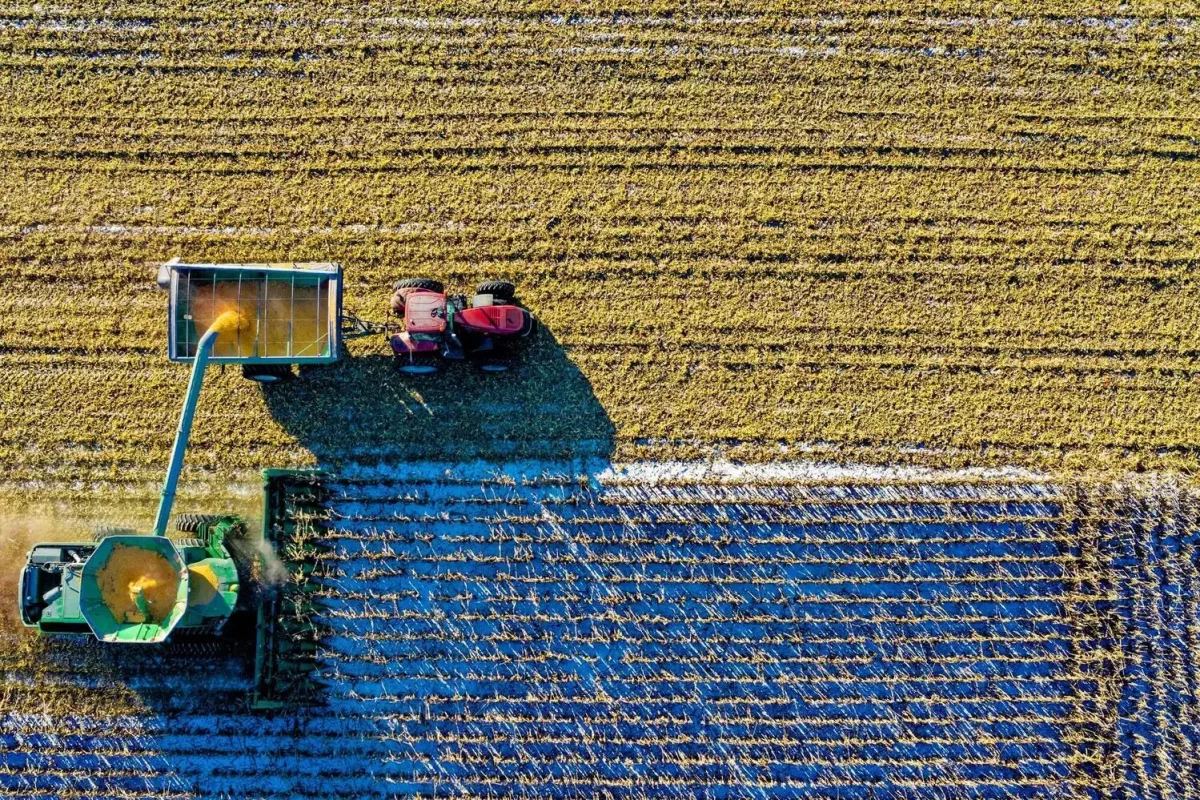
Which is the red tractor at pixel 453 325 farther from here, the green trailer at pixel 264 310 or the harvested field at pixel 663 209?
the green trailer at pixel 264 310

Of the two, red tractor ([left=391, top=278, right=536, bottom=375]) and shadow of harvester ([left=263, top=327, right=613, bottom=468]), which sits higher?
red tractor ([left=391, top=278, right=536, bottom=375])

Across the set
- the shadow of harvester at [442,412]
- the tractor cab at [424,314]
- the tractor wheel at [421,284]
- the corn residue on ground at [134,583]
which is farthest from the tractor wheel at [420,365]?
the corn residue on ground at [134,583]

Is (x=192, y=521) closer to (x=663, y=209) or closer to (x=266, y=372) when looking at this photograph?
(x=266, y=372)

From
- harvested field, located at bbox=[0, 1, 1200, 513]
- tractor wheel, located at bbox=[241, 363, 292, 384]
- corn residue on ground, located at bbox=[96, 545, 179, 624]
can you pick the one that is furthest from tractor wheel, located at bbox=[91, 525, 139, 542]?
tractor wheel, located at bbox=[241, 363, 292, 384]

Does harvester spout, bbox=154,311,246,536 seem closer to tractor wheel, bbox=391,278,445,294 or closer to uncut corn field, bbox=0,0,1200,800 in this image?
uncut corn field, bbox=0,0,1200,800

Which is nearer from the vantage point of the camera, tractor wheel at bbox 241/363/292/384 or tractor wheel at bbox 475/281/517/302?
tractor wheel at bbox 241/363/292/384

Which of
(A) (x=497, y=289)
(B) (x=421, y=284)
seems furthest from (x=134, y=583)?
(A) (x=497, y=289)

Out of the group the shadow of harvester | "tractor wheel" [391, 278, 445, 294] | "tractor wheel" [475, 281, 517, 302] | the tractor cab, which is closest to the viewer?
the tractor cab
